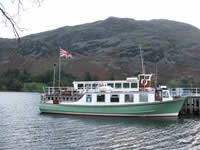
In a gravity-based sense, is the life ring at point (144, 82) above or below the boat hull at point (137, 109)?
above

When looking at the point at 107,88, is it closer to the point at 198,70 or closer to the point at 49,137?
the point at 49,137

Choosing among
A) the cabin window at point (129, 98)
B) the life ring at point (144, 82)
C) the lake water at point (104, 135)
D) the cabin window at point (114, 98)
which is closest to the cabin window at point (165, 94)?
the life ring at point (144, 82)

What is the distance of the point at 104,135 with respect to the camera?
80.6 feet

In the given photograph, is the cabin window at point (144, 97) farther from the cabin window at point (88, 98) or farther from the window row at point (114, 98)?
the cabin window at point (88, 98)

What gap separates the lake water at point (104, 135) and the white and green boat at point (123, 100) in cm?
194

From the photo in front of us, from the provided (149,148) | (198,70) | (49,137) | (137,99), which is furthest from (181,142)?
(198,70)

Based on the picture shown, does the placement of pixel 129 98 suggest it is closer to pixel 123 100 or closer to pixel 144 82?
pixel 123 100

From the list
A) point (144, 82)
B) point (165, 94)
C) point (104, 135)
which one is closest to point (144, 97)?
point (144, 82)

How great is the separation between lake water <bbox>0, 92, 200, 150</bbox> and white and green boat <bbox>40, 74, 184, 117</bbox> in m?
1.94

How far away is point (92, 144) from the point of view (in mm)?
→ 20969

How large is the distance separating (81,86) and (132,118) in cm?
1120

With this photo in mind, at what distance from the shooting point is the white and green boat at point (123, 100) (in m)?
34.9

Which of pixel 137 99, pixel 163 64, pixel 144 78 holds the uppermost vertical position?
pixel 163 64

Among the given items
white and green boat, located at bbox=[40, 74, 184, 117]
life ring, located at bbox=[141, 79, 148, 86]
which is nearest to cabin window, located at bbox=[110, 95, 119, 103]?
white and green boat, located at bbox=[40, 74, 184, 117]
